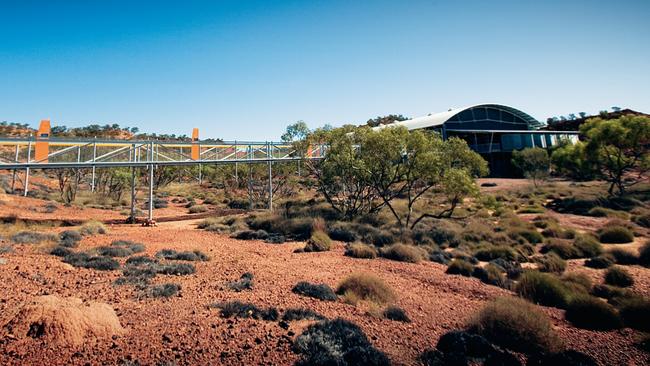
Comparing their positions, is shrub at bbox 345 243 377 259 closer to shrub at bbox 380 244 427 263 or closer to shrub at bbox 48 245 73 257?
shrub at bbox 380 244 427 263

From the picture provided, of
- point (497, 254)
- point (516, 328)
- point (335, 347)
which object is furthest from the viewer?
point (497, 254)

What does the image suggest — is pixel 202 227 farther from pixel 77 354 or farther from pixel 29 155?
pixel 77 354

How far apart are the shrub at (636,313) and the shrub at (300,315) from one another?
742 cm

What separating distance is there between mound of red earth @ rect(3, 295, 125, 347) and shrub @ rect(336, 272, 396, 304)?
523 cm

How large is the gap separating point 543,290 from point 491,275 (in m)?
1.96

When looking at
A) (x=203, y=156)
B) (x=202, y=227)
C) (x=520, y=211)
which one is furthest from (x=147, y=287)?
(x=520, y=211)

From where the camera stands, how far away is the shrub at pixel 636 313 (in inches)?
307

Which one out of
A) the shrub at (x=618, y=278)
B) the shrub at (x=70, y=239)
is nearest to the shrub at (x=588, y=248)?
the shrub at (x=618, y=278)

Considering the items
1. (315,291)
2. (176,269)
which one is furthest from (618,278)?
(176,269)

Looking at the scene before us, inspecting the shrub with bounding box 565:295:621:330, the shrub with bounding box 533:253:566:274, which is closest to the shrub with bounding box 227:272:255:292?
the shrub with bounding box 565:295:621:330

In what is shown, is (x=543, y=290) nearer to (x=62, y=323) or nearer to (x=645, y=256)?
(x=645, y=256)

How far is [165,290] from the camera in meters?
7.91

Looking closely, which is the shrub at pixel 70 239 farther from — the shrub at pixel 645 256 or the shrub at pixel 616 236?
the shrub at pixel 616 236

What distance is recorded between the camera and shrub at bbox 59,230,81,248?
1277 centimetres
